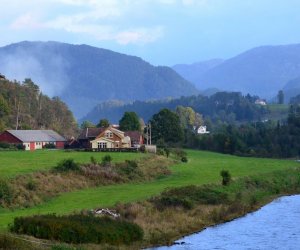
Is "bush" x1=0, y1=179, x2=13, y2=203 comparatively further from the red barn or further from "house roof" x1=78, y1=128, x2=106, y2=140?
"house roof" x1=78, y1=128, x2=106, y2=140

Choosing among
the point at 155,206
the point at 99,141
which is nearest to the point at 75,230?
the point at 155,206

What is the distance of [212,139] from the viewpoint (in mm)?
157500

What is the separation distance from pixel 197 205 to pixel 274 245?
14.7 m

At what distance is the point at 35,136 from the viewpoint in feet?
425

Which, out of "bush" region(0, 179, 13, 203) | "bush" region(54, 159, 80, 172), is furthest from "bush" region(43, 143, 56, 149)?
"bush" region(0, 179, 13, 203)

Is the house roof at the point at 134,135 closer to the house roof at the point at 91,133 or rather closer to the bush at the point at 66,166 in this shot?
the house roof at the point at 91,133

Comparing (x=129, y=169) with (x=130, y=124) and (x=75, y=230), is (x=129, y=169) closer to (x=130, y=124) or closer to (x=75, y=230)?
(x=75, y=230)

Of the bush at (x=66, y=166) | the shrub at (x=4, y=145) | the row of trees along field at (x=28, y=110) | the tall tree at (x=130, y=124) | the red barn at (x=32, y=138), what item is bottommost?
the bush at (x=66, y=166)

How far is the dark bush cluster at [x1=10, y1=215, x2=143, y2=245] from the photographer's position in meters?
38.2

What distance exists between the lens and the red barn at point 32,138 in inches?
4879

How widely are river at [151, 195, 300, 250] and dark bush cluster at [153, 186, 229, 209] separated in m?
3.74

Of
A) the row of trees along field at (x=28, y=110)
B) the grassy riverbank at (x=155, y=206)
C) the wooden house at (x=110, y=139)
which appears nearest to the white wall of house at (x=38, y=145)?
the wooden house at (x=110, y=139)

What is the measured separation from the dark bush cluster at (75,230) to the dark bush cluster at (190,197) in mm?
11314

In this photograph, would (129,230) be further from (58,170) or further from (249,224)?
(58,170)
